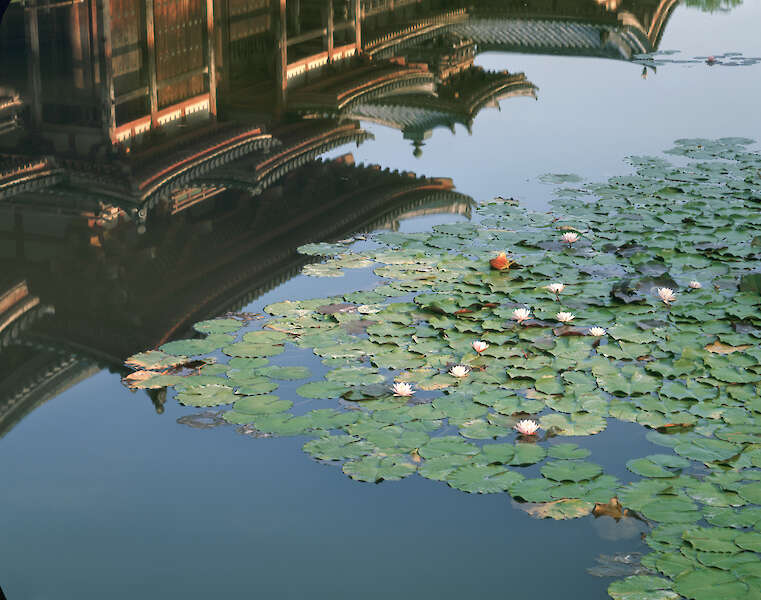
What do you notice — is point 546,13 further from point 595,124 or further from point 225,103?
point 225,103

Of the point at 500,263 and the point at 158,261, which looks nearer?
the point at 500,263

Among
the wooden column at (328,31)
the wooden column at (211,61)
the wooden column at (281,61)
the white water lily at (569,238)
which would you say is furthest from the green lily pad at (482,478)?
the wooden column at (328,31)

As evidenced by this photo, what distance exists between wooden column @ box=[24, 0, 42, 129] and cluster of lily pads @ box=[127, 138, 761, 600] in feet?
Answer: 12.9

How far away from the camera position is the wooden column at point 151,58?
939 cm

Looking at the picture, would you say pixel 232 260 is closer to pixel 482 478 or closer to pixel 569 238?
pixel 569 238

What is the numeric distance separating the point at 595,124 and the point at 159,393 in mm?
6715

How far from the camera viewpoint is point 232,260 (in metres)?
6.16

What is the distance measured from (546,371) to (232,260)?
7.45ft

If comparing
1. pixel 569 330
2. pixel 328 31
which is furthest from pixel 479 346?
pixel 328 31

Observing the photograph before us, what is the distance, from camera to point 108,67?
10.8 metres

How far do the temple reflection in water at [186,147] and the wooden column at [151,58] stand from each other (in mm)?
26

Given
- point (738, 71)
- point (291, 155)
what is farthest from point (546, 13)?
point (291, 155)

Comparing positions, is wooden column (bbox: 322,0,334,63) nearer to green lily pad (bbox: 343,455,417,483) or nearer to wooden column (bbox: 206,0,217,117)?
wooden column (bbox: 206,0,217,117)

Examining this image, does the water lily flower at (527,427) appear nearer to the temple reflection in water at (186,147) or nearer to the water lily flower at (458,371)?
the water lily flower at (458,371)
